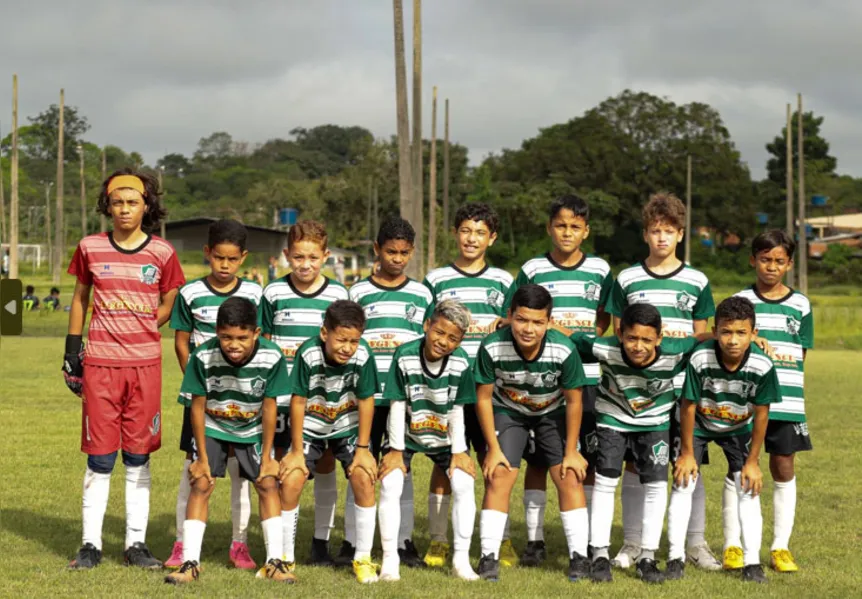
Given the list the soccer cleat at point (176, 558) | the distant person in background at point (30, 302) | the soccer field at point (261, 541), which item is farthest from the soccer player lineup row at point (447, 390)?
the distant person in background at point (30, 302)

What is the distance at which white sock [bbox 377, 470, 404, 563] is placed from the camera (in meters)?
6.27

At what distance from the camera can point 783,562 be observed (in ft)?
21.6

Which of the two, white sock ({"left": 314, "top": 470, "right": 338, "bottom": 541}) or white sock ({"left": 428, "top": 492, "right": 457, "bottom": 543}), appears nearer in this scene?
white sock ({"left": 314, "top": 470, "right": 338, "bottom": 541})

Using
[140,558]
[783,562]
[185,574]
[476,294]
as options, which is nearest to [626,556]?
[783,562]

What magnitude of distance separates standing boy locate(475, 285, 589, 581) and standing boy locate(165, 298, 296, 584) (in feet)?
3.61

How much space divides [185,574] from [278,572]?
1.59ft

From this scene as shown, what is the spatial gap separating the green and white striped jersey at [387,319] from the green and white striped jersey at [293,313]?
18 cm

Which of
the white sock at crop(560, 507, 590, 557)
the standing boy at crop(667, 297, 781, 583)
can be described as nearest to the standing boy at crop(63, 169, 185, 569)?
the white sock at crop(560, 507, 590, 557)

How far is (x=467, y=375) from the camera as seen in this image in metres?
6.27

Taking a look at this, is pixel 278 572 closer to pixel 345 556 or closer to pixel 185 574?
pixel 185 574

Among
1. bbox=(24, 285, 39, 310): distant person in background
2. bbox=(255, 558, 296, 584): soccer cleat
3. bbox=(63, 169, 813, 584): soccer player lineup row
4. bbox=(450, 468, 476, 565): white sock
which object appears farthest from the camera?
bbox=(24, 285, 39, 310): distant person in background

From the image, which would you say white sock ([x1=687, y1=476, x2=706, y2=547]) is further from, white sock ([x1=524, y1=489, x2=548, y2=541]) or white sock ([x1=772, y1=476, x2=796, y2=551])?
white sock ([x1=524, y1=489, x2=548, y2=541])

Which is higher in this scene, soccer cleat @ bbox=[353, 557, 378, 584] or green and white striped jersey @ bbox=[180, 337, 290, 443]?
green and white striped jersey @ bbox=[180, 337, 290, 443]

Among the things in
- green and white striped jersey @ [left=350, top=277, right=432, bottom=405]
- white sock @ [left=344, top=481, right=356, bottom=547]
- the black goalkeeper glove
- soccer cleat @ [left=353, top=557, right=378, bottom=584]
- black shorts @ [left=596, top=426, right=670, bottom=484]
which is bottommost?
soccer cleat @ [left=353, top=557, right=378, bottom=584]
